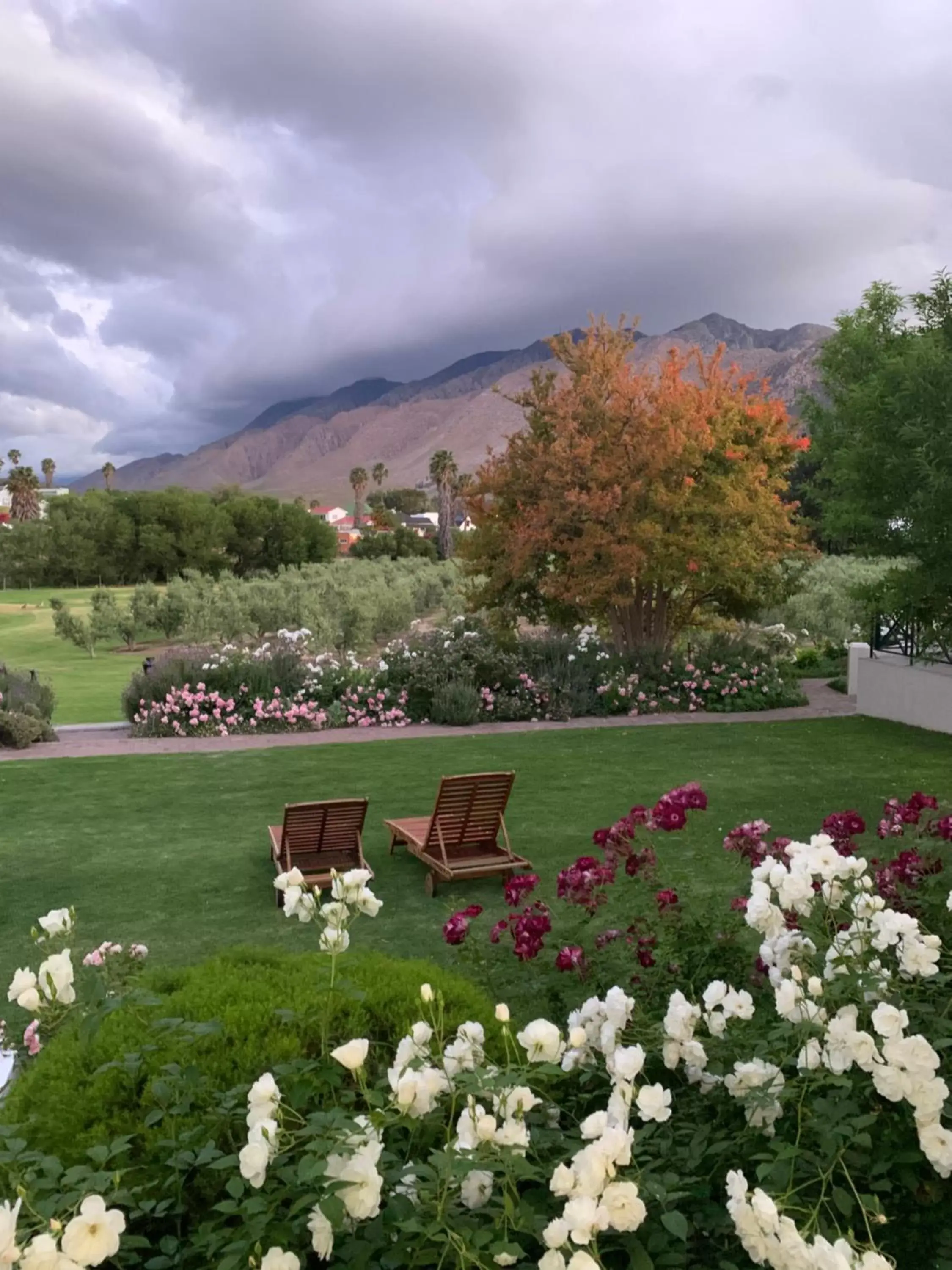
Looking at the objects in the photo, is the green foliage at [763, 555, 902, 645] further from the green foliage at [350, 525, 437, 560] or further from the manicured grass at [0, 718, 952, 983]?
the green foliage at [350, 525, 437, 560]

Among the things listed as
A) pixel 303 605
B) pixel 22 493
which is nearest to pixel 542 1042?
pixel 303 605

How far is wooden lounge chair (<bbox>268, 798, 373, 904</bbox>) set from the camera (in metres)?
6.15

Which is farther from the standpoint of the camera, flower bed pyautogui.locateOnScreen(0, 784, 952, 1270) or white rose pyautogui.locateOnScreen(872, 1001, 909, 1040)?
white rose pyautogui.locateOnScreen(872, 1001, 909, 1040)

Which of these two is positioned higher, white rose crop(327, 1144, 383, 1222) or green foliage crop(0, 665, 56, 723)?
white rose crop(327, 1144, 383, 1222)

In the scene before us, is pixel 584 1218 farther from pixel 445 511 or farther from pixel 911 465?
pixel 445 511

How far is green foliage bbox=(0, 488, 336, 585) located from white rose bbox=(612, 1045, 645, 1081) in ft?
132

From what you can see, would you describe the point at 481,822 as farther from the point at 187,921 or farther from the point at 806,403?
the point at 806,403

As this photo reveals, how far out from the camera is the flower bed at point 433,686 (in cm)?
1273

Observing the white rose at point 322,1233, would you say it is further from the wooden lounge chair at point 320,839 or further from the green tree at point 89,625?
the green tree at point 89,625

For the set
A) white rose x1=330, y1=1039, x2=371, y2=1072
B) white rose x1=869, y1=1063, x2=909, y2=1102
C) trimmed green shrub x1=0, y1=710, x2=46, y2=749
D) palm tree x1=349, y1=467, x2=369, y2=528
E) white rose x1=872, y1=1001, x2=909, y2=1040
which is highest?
palm tree x1=349, y1=467, x2=369, y2=528

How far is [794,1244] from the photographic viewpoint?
1.42 meters

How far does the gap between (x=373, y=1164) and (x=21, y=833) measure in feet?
23.4

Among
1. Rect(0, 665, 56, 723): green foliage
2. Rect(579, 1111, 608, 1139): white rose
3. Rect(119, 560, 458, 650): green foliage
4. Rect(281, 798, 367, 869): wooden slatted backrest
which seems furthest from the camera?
Rect(119, 560, 458, 650): green foliage

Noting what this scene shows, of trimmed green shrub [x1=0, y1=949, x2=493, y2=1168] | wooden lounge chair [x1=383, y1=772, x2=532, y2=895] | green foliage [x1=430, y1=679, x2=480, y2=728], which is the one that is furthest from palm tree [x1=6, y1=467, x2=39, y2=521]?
trimmed green shrub [x1=0, y1=949, x2=493, y2=1168]
